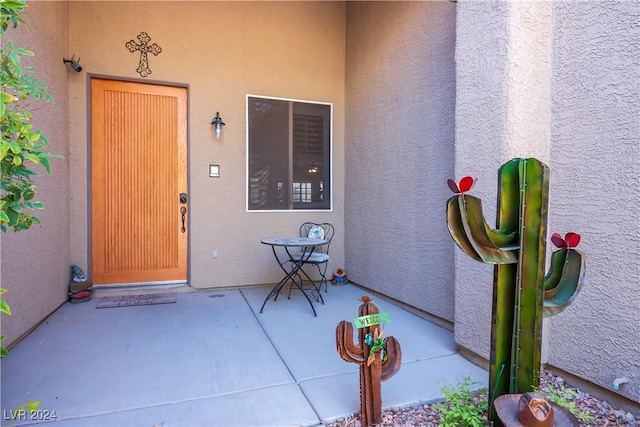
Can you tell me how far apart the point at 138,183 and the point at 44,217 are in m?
1.09

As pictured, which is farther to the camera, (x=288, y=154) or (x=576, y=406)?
(x=288, y=154)

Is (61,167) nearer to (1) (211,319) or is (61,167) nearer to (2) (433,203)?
(1) (211,319)

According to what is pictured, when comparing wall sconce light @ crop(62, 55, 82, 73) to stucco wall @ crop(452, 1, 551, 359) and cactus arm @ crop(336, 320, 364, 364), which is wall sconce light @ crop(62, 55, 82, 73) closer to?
stucco wall @ crop(452, 1, 551, 359)

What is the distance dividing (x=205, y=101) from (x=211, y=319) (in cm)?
249

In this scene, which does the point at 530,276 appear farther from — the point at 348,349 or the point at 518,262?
the point at 348,349

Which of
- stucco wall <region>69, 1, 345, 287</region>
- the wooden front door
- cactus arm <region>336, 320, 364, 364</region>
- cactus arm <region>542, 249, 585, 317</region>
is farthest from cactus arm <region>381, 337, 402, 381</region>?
the wooden front door

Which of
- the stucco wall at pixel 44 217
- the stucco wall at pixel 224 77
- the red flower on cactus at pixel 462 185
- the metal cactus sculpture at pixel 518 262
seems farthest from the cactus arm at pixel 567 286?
the stucco wall at pixel 224 77

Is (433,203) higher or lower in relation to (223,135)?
lower

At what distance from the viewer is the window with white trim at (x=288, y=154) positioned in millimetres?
Answer: 4152

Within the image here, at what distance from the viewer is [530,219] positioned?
1.21 m

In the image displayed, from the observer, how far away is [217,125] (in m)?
3.93

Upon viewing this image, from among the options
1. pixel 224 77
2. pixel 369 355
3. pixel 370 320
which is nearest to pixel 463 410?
pixel 369 355

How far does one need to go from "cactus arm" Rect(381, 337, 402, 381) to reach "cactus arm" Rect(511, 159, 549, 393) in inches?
18.4

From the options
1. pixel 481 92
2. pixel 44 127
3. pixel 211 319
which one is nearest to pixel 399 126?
pixel 481 92
